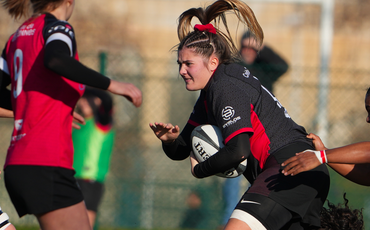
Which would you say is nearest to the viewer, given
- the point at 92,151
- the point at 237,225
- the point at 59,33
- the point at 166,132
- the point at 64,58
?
the point at 64,58

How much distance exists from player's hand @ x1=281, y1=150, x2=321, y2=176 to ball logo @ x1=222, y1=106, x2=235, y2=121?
42 centimetres

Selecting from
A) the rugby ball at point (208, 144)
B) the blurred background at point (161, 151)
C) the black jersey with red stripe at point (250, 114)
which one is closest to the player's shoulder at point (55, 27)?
the black jersey with red stripe at point (250, 114)

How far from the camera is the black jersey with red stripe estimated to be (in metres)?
2.59

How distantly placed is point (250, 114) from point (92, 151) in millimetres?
Result: 2814

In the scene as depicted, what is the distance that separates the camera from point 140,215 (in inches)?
243

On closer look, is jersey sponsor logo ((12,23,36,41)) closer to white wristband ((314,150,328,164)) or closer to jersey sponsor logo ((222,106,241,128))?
jersey sponsor logo ((222,106,241,128))

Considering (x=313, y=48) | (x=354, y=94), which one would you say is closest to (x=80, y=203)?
(x=354, y=94)

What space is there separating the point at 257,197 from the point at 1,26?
11.9 m

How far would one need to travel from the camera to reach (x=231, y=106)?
2.60 metres

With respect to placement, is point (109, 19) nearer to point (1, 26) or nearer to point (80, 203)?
point (1, 26)

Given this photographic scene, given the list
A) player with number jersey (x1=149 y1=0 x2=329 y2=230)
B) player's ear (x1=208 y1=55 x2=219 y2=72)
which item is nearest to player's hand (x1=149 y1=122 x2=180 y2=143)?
player with number jersey (x1=149 y1=0 x2=329 y2=230)

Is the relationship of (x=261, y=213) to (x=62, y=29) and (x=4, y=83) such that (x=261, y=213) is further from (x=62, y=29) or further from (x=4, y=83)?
(x=4, y=83)

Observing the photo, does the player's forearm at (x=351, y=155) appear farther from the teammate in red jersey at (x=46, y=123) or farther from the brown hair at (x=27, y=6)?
the brown hair at (x=27, y=6)

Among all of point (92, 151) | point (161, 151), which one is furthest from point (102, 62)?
point (161, 151)
